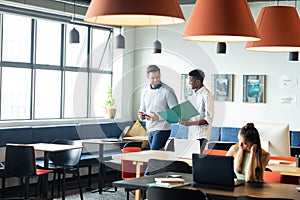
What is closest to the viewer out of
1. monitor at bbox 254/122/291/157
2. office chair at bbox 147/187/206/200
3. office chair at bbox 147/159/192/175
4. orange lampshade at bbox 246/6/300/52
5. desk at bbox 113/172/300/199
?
office chair at bbox 147/187/206/200

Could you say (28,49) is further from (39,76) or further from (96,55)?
(96,55)

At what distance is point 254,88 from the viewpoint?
11.7 m

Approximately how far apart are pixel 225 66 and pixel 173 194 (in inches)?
299

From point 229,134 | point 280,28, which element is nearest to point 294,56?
point 229,134

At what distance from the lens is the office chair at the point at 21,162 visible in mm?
8023

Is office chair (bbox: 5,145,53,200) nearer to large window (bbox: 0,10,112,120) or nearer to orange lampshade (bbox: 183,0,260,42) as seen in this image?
large window (bbox: 0,10,112,120)

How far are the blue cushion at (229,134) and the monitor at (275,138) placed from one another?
5179 mm

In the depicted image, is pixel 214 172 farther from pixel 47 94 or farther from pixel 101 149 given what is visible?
pixel 47 94

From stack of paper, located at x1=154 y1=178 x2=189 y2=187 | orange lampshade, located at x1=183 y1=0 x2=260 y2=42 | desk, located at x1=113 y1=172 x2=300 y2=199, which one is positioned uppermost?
orange lampshade, located at x1=183 y1=0 x2=260 y2=42

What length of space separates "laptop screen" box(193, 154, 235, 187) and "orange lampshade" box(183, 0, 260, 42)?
1315 millimetres

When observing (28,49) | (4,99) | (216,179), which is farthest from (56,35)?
(216,179)

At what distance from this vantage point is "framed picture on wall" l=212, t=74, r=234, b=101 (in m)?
12.0

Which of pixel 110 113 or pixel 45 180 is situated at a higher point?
pixel 110 113

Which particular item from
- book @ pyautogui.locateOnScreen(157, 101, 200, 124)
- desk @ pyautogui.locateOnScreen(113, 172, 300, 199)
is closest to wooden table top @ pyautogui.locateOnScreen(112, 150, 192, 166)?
book @ pyautogui.locateOnScreen(157, 101, 200, 124)
